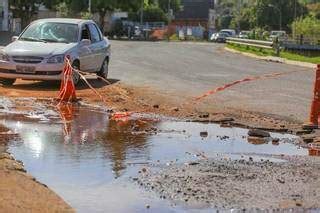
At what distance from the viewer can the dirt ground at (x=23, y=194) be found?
6.02 m

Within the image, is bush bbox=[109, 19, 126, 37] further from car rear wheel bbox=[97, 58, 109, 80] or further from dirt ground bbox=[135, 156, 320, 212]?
dirt ground bbox=[135, 156, 320, 212]

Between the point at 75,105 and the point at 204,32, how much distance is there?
340 feet

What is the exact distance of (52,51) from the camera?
16219 mm

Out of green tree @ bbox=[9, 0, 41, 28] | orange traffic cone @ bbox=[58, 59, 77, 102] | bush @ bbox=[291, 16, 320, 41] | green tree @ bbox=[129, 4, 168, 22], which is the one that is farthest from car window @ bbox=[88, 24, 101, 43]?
green tree @ bbox=[129, 4, 168, 22]

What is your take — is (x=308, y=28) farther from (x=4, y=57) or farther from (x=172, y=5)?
(x=4, y=57)

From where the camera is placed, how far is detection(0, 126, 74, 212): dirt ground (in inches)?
237

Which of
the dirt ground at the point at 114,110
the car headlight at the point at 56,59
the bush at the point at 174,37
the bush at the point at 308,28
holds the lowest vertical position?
the bush at the point at 174,37

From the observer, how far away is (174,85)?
18.3 meters

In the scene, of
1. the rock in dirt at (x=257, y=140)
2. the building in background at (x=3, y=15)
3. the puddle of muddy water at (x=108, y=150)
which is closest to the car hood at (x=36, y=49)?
the puddle of muddy water at (x=108, y=150)

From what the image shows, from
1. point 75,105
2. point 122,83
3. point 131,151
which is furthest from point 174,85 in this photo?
point 131,151

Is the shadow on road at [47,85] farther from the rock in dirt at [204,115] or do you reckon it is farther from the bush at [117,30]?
the bush at [117,30]

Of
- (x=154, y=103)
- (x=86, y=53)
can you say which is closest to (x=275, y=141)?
(x=154, y=103)

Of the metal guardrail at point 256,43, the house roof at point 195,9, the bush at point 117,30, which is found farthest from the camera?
the house roof at point 195,9

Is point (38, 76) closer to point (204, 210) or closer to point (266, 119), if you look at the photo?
point (266, 119)
